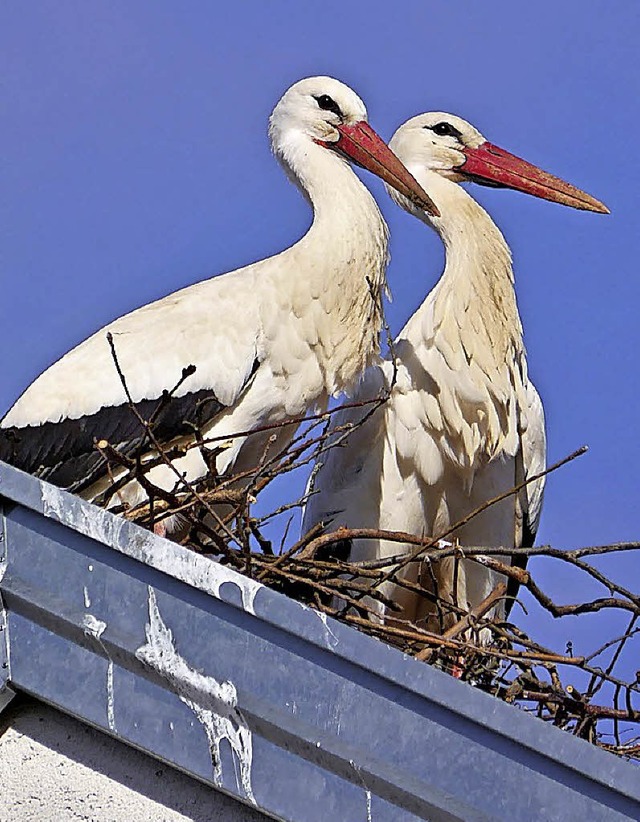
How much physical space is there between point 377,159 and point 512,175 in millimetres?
810

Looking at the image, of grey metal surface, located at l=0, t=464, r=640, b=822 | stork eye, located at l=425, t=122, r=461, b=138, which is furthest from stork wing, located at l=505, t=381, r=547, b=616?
grey metal surface, located at l=0, t=464, r=640, b=822

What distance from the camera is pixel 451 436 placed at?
17.3ft

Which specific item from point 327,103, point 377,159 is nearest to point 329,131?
point 327,103

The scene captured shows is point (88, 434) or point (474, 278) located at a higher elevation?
point (474, 278)

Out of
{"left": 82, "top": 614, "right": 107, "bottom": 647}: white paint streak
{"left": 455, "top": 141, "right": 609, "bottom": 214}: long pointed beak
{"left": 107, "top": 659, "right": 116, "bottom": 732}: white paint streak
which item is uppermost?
{"left": 455, "top": 141, "right": 609, "bottom": 214}: long pointed beak

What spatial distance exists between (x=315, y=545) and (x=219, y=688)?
5.53ft

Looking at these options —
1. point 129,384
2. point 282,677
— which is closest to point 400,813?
point 282,677

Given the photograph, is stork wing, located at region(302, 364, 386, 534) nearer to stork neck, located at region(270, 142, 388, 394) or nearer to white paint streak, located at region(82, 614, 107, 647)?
stork neck, located at region(270, 142, 388, 394)

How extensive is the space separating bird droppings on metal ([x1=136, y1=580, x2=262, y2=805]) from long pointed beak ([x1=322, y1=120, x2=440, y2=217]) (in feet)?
10.6

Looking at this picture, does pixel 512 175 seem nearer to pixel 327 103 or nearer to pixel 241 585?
pixel 327 103

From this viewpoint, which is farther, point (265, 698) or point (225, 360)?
point (225, 360)

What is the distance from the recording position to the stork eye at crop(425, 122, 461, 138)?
6.07 m

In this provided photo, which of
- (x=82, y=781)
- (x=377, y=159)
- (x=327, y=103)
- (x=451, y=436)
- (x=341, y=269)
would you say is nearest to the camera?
(x=82, y=781)

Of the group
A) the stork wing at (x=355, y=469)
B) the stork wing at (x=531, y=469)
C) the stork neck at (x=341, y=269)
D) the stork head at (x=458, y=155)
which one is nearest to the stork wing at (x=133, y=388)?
the stork neck at (x=341, y=269)
